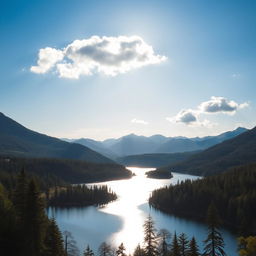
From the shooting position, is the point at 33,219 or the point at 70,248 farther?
the point at 70,248

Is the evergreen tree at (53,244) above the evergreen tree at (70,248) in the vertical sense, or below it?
above

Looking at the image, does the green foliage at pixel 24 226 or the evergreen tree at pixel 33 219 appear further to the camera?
the evergreen tree at pixel 33 219

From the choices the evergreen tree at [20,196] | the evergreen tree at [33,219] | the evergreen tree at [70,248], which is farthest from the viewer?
the evergreen tree at [70,248]

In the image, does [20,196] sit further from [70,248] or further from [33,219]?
[70,248]

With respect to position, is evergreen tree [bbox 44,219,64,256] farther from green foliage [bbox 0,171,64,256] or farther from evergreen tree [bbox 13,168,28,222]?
evergreen tree [bbox 13,168,28,222]

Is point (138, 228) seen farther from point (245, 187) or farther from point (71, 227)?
point (245, 187)

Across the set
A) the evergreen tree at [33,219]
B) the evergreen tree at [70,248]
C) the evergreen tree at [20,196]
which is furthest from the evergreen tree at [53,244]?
the evergreen tree at [70,248]

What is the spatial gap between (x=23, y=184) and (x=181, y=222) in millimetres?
149827

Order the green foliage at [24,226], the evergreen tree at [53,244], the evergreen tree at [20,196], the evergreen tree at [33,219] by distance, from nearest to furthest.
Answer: the green foliage at [24,226] < the evergreen tree at [33,219] < the evergreen tree at [20,196] < the evergreen tree at [53,244]

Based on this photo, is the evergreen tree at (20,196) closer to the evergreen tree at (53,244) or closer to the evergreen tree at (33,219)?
the evergreen tree at (33,219)

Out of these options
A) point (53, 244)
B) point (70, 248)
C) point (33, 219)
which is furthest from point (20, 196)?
point (70, 248)

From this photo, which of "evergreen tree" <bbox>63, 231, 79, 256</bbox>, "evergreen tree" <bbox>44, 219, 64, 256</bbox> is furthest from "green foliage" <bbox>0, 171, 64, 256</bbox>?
"evergreen tree" <bbox>63, 231, 79, 256</bbox>

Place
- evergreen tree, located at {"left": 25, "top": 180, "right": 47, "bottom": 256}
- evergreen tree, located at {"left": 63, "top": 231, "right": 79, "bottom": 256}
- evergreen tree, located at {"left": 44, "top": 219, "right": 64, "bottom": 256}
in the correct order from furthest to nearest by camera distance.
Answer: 1. evergreen tree, located at {"left": 63, "top": 231, "right": 79, "bottom": 256}
2. evergreen tree, located at {"left": 44, "top": 219, "right": 64, "bottom": 256}
3. evergreen tree, located at {"left": 25, "top": 180, "right": 47, "bottom": 256}

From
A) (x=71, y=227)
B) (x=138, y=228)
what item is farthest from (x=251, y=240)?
(x=71, y=227)
